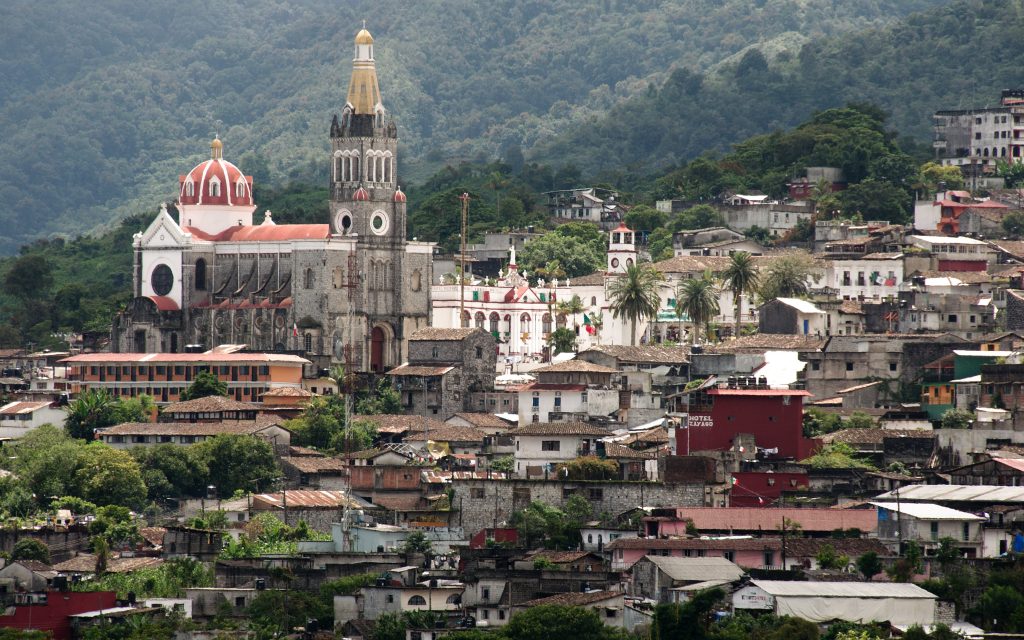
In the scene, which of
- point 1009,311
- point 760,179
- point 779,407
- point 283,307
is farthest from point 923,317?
point 760,179

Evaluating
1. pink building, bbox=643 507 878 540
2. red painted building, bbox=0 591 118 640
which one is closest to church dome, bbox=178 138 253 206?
pink building, bbox=643 507 878 540

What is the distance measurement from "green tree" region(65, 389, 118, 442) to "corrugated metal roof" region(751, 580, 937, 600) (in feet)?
147

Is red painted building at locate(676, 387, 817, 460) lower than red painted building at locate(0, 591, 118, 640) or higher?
higher

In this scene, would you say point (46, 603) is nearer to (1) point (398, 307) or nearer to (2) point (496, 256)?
(1) point (398, 307)

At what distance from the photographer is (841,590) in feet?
215

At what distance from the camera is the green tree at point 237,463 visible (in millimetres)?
94188

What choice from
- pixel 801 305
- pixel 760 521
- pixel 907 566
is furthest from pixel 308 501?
pixel 801 305

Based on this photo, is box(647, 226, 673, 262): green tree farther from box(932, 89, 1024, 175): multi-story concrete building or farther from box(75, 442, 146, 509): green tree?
box(75, 442, 146, 509): green tree

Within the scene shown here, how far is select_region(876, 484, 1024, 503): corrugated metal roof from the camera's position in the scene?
7312cm

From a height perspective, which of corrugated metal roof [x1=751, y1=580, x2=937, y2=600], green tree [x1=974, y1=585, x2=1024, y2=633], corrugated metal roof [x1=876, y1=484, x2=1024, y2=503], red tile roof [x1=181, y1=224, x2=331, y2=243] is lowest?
green tree [x1=974, y1=585, x2=1024, y2=633]

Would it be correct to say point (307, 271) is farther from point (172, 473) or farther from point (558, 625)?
point (558, 625)

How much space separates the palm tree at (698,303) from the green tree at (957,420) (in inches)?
1111

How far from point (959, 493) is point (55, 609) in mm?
25032

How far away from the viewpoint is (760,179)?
155000 millimetres
